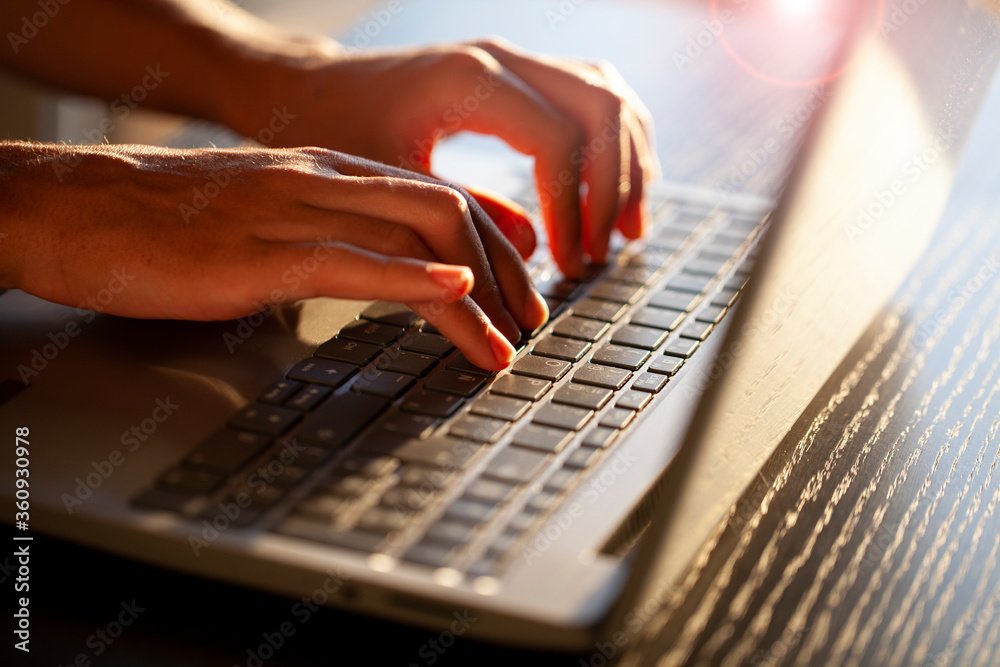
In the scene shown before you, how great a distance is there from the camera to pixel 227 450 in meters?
0.53

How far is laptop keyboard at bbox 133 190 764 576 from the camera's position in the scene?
0.48 metres

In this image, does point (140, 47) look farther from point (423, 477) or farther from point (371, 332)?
point (423, 477)

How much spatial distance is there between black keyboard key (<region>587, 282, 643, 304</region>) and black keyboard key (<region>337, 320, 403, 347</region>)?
16 centimetres

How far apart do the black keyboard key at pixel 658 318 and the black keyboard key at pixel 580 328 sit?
1.1 inches

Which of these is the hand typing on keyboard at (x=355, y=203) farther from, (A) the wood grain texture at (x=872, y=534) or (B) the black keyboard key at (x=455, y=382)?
(A) the wood grain texture at (x=872, y=534)

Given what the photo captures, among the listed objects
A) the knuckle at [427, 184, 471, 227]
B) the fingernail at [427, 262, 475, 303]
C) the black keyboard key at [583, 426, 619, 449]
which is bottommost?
the black keyboard key at [583, 426, 619, 449]

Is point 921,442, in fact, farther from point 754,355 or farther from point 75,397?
point 75,397

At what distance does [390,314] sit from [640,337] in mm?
168

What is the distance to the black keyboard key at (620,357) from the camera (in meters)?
0.66

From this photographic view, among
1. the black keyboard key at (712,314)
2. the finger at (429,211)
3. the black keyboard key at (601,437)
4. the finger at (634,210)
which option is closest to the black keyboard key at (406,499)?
the black keyboard key at (601,437)

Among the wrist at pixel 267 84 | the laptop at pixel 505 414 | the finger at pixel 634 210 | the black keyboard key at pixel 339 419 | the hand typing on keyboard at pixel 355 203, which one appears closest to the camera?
the laptop at pixel 505 414

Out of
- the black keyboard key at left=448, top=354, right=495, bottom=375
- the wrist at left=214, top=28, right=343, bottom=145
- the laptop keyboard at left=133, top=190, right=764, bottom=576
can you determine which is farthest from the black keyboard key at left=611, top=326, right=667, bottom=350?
the wrist at left=214, top=28, right=343, bottom=145

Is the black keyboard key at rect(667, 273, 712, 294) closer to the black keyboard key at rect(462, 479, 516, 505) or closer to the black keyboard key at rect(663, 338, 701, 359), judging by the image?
the black keyboard key at rect(663, 338, 701, 359)

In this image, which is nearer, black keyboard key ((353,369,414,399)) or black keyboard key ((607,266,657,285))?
black keyboard key ((353,369,414,399))
